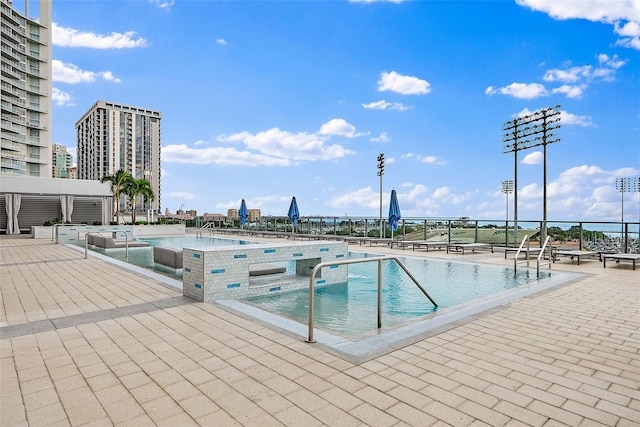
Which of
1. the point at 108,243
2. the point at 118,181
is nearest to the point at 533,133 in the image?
the point at 108,243

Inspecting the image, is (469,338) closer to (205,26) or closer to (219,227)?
(205,26)

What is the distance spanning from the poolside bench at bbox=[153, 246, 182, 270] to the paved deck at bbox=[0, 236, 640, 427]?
145 inches

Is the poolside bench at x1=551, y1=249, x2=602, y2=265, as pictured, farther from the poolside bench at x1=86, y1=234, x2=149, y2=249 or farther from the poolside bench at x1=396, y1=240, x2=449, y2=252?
the poolside bench at x1=86, y1=234, x2=149, y2=249

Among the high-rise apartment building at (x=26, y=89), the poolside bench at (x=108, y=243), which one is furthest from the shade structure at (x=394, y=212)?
the high-rise apartment building at (x=26, y=89)

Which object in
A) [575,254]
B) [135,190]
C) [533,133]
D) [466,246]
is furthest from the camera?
[135,190]

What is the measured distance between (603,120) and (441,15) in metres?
13.1

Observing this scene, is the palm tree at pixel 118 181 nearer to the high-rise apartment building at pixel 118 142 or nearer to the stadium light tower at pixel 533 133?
the stadium light tower at pixel 533 133

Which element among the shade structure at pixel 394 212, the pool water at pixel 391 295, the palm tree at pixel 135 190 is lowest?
the pool water at pixel 391 295

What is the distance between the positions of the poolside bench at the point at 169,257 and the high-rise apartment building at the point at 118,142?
93504 millimetres

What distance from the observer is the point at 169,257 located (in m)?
8.93

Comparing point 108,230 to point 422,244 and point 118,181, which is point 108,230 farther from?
point 422,244

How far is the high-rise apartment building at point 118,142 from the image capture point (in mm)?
99312

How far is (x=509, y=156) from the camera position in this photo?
89.3 ft

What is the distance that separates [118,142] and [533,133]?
4179 inches
